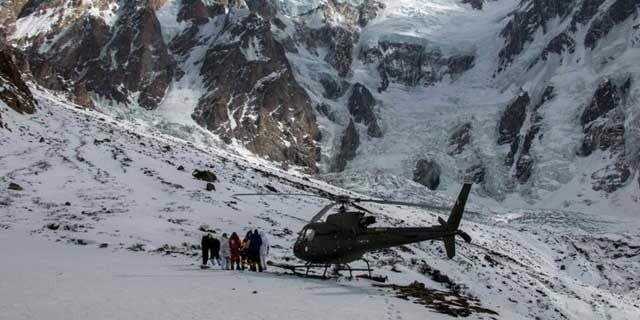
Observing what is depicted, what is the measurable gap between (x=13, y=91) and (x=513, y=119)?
478 feet

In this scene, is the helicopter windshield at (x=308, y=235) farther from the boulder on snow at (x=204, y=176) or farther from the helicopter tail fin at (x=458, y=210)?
the boulder on snow at (x=204, y=176)

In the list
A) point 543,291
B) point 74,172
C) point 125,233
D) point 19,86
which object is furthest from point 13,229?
point 19,86

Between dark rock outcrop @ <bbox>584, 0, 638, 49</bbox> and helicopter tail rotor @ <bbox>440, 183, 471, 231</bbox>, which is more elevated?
dark rock outcrop @ <bbox>584, 0, 638, 49</bbox>

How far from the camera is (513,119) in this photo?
187500mm

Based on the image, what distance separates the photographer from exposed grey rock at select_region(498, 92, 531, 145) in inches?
7308

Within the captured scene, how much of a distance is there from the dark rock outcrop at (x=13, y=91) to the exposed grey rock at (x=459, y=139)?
412ft

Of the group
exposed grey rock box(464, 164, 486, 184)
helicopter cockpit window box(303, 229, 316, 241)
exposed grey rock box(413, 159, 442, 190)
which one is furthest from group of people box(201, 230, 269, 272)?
exposed grey rock box(464, 164, 486, 184)

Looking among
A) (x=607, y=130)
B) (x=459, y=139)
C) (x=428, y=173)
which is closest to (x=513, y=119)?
(x=459, y=139)

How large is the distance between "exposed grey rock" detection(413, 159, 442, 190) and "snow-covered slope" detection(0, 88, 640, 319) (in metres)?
85.2

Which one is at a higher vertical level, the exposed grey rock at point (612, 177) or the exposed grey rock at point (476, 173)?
the exposed grey rock at point (612, 177)

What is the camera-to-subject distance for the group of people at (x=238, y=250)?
25.9 meters

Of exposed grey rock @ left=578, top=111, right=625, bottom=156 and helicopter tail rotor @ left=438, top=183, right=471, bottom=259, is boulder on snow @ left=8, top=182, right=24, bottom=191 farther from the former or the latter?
exposed grey rock @ left=578, top=111, right=625, bottom=156

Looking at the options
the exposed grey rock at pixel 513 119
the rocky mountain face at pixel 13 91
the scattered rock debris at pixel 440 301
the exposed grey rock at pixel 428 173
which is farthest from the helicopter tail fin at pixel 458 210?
the exposed grey rock at pixel 513 119

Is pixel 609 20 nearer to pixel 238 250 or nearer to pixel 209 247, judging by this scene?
pixel 238 250
